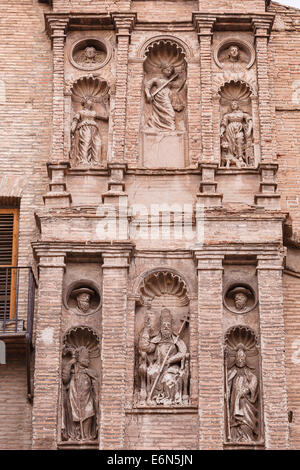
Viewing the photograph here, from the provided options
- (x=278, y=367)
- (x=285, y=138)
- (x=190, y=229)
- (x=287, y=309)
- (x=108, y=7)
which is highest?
(x=108, y=7)

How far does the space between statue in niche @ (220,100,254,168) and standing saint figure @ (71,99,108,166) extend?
6.10 feet

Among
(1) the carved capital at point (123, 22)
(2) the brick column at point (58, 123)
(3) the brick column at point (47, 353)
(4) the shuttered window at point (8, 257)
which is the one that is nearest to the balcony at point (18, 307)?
Result: (4) the shuttered window at point (8, 257)

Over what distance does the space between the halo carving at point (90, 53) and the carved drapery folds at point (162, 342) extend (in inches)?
146

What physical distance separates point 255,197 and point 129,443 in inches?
161

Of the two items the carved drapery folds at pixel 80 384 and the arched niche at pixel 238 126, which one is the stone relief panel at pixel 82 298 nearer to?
the carved drapery folds at pixel 80 384

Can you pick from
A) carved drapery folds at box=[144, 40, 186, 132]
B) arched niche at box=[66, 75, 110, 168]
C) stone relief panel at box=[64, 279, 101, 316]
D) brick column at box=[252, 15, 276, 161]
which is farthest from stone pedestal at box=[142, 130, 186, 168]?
stone relief panel at box=[64, 279, 101, 316]

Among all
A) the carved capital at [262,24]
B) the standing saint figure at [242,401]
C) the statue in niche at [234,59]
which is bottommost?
the standing saint figure at [242,401]

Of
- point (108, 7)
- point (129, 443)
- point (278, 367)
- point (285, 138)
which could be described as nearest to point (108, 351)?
point (129, 443)

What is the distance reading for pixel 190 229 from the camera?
1755 cm

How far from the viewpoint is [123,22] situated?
18922mm

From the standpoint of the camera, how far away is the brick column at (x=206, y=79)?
59.4 ft

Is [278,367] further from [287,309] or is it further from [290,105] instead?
[290,105]

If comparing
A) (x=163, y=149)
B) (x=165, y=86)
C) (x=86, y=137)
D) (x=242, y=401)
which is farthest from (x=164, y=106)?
(x=242, y=401)

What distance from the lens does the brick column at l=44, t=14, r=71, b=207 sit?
17766 mm
